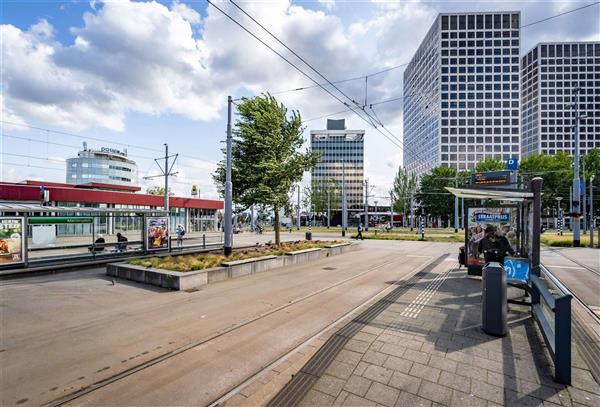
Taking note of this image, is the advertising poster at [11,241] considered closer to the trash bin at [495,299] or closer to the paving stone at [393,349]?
the paving stone at [393,349]

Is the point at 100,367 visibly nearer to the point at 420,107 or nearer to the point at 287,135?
the point at 287,135

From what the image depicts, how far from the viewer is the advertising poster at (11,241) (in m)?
11.1

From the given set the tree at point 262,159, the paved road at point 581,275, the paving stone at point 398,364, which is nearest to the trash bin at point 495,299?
the paving stone at point 398,364

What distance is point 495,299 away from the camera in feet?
17.1

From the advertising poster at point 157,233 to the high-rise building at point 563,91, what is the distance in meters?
136

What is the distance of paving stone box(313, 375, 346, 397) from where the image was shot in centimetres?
354

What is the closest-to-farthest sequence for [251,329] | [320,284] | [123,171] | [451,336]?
1. [451,336]
2. [251,329]
3. [320,284]
4. [123,171]

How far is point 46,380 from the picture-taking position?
3787mm

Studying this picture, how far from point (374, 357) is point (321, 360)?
0.77m

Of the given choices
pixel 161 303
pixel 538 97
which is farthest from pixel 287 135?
pixel 538 97

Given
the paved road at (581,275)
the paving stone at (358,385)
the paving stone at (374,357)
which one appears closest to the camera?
the paving stone at (358,385)

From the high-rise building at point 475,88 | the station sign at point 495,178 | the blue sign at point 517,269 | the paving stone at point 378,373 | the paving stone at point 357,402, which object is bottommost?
the paving stone at point 378,373

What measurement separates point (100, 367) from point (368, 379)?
11.7 ft

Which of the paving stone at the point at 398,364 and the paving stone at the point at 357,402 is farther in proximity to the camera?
the paving stone at the point at 398,364
